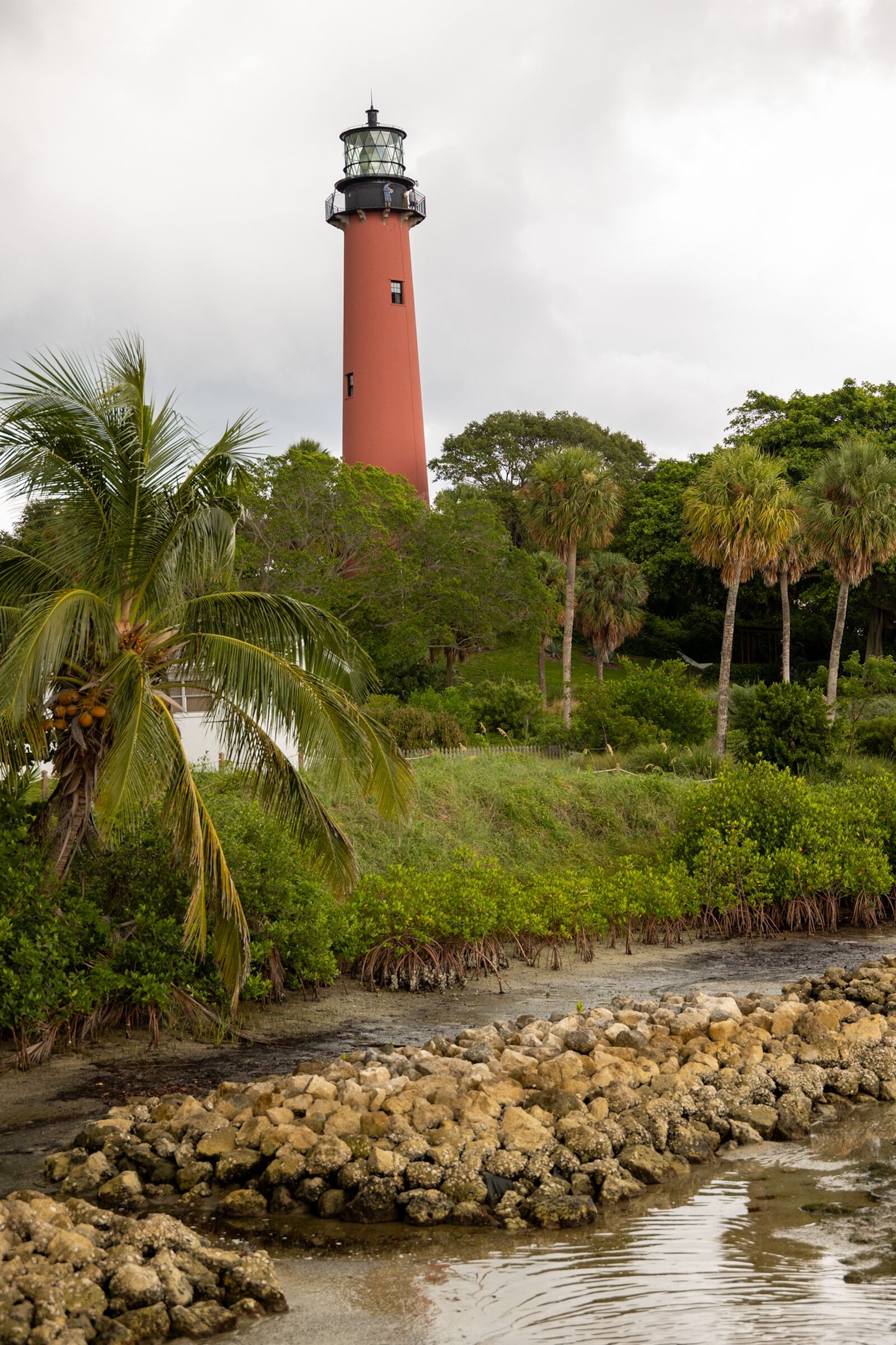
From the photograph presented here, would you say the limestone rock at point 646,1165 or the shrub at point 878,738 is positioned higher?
the shrub at point 878,738

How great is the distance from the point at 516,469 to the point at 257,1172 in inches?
1962

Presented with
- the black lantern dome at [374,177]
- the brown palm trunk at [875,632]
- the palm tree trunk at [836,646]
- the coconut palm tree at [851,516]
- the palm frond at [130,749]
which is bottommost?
the palm frond at [130,749]

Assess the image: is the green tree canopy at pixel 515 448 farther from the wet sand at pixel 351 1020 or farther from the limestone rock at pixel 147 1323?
the limestone rock at pixel 147 1323

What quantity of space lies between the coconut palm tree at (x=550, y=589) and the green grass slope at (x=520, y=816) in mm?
17990

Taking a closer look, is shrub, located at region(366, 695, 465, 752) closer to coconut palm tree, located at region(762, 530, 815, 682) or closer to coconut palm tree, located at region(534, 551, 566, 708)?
coconut palm tree, located at region(762, 530, 815, 682)

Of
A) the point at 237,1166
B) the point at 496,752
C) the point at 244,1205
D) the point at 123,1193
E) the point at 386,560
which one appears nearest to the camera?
the point at 244,1205

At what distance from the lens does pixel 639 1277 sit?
7961 millimetres

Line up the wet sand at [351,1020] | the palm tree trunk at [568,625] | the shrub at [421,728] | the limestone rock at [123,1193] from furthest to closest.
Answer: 1. the palm tree trunk at [568,625]
2. the shrub at [421,728]
3. the wet sand at [351,1020]
4. the limestone rock at [123,1193]

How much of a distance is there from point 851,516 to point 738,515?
5341 mm

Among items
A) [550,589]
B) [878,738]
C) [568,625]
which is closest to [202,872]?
[878,738]

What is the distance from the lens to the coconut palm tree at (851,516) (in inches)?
1330

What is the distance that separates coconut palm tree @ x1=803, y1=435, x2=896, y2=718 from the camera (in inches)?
1330

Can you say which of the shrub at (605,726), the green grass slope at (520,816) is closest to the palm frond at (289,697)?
the green grass slope at (520,816)

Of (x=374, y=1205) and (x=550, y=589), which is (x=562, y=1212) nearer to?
(x=374, y=1205)
